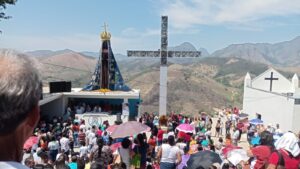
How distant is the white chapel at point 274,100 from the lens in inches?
1066

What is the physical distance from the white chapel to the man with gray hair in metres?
27.2

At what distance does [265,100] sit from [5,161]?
1284 inches

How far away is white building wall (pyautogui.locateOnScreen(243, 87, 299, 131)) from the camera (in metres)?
27.7

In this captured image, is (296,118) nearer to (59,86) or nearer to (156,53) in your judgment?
(156,53)

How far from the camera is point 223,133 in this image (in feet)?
86.9

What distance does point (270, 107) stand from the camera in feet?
103

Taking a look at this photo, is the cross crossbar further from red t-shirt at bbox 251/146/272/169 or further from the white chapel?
red t-shirt at bbox 251/146/272/169

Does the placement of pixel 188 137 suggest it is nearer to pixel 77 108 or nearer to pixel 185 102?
pixel 77 108

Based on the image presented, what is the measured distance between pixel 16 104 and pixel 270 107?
31621mm

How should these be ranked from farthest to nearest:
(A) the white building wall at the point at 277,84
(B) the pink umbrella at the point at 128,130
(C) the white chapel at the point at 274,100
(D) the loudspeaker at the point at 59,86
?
(A) the white building wall at the point at 277,84, (C) the white chapel at the point at 274,100, (D) the loudspeaker at the point at 59,86, (B) the pink umbrella at the point at 128,130

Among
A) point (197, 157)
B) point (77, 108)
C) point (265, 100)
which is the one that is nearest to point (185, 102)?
point (265, 100)

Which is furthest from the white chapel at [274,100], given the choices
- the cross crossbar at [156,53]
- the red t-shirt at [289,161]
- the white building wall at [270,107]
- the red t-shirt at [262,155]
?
the red t-shirt at [289,161]

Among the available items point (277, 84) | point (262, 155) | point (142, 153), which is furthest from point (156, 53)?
point (262, 155)

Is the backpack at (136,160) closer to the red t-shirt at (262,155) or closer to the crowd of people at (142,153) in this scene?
the crowd of people at (142,153)
